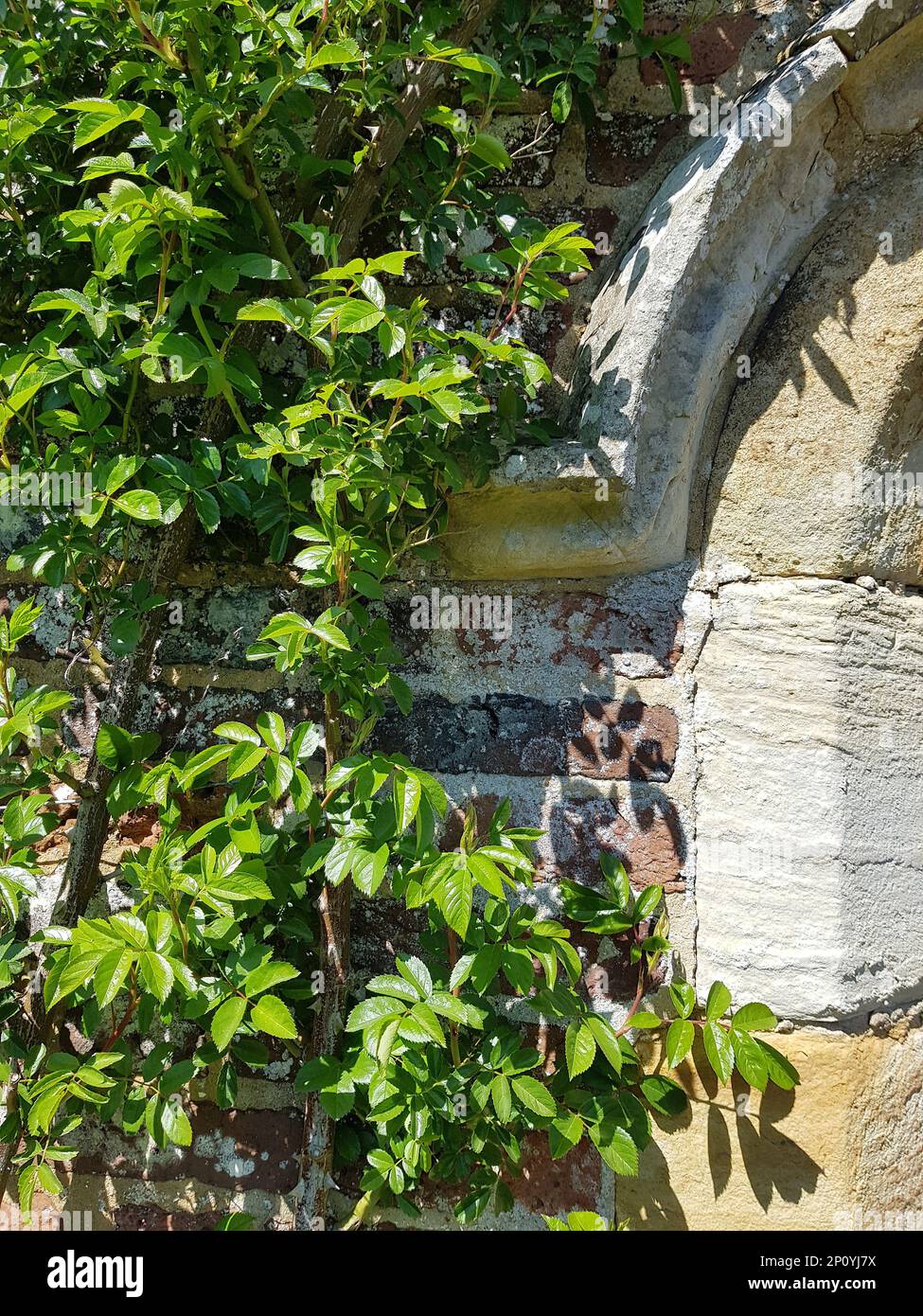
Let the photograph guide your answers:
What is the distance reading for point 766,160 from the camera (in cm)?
148

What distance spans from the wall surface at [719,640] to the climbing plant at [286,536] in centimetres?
8

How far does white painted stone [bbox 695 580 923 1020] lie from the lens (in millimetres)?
1419

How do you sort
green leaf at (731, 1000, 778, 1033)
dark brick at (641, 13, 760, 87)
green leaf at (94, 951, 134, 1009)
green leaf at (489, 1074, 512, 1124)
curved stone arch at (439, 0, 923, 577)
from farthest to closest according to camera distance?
dark brick at (641, 13, 760, 87) → curved stone arch at (439, 0, 923, 577) → green leaf at (731, 1000, 778, 1033) → green leaf at (489, 1074, 512, 1124) → green leaf at (94, 951, 134, 1009)

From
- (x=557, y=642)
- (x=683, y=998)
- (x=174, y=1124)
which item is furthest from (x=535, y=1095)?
(x=557, y=642)

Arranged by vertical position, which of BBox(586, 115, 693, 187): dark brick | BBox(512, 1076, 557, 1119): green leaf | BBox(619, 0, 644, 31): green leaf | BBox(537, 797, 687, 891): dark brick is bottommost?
BBox(512, 1076, 557, 1119): green leaf

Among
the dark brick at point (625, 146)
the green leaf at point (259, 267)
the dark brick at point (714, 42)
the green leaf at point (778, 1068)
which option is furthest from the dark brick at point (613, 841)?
the dark brick at point (714, 42)

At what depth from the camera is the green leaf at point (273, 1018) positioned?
1.20 metres

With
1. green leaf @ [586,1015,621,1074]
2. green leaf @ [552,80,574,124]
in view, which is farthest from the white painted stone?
green leaf @ [552,80,574,124]

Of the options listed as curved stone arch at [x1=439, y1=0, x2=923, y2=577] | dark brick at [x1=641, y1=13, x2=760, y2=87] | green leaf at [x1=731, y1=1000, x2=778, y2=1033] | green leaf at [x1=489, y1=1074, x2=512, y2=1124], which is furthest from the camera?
dark brick at [x1=641, y1=13, x2=760, y2=87]

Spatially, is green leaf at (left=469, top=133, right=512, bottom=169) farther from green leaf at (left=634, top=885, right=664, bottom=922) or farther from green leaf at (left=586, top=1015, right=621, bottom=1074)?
green leaf at (left=586, top=1015, right=621, bottom=1074)

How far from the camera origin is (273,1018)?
1.21m

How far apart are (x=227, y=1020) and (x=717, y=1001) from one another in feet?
2.15

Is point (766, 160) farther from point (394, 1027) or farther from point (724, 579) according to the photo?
point (394, 1027)

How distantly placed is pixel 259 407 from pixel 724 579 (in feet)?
2.64
